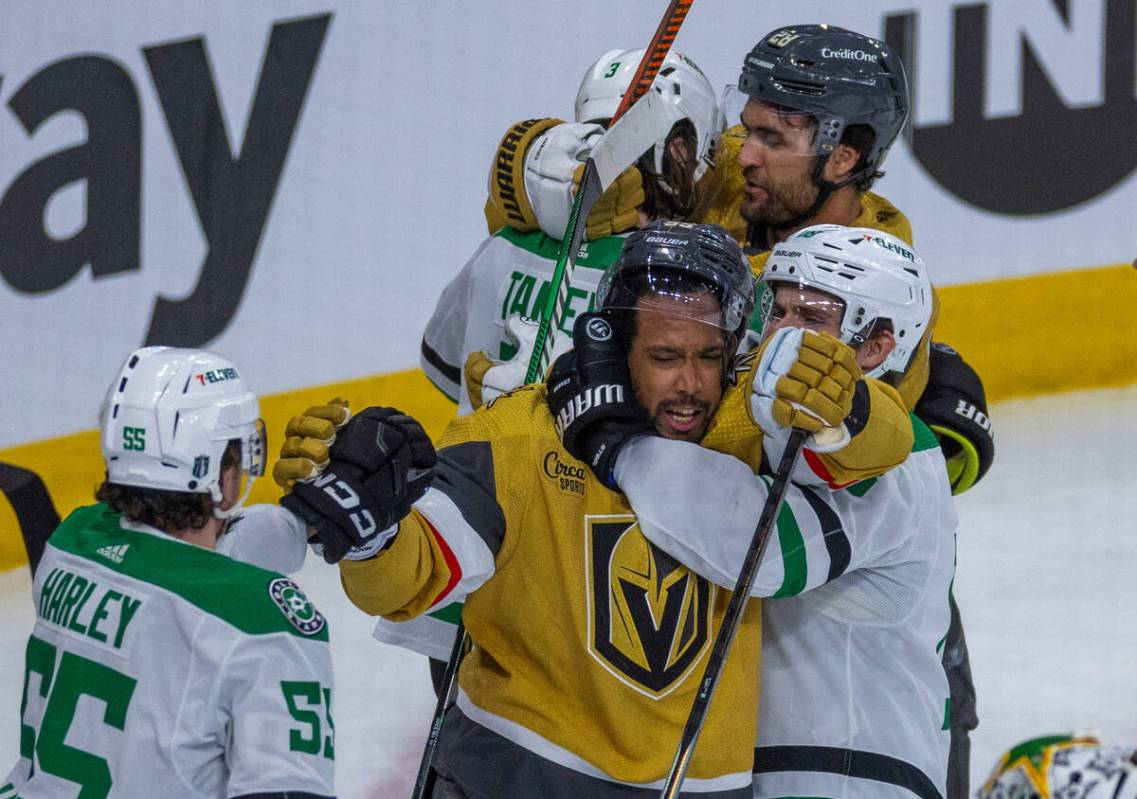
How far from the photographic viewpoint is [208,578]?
7.02 feet

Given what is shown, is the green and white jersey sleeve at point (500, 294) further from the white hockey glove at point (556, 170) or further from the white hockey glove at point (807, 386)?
the white hockey glove at point (807, 386)

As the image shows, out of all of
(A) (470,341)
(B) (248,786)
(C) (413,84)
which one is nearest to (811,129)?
(A) (470,341)

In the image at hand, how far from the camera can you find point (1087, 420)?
220 inches

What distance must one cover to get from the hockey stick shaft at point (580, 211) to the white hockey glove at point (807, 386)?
0.68 metres

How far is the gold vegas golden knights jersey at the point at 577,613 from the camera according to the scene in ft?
7.56

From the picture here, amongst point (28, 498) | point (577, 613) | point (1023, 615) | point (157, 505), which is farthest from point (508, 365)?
point (1023, 615)

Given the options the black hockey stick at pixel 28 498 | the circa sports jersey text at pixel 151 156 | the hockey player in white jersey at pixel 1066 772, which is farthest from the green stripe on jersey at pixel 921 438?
the circa sports jersey text at pixel 151 156

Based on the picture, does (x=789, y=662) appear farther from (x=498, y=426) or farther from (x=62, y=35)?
(x=62, y=35)

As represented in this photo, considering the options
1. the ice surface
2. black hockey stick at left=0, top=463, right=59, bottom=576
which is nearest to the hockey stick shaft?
the ice surface

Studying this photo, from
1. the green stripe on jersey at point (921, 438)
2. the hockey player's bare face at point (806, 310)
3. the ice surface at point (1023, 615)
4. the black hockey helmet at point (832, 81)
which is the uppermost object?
the black hockey helmet at point (832, 81)

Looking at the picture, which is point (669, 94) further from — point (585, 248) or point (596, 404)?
point (596, 404)

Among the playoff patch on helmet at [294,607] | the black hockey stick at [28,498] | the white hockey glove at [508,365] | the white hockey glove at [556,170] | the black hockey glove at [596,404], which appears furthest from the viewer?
the black hockey stick at [28,498]

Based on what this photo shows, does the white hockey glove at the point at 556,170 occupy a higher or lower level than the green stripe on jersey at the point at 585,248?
higher

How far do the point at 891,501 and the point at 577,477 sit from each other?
37 centimetres
